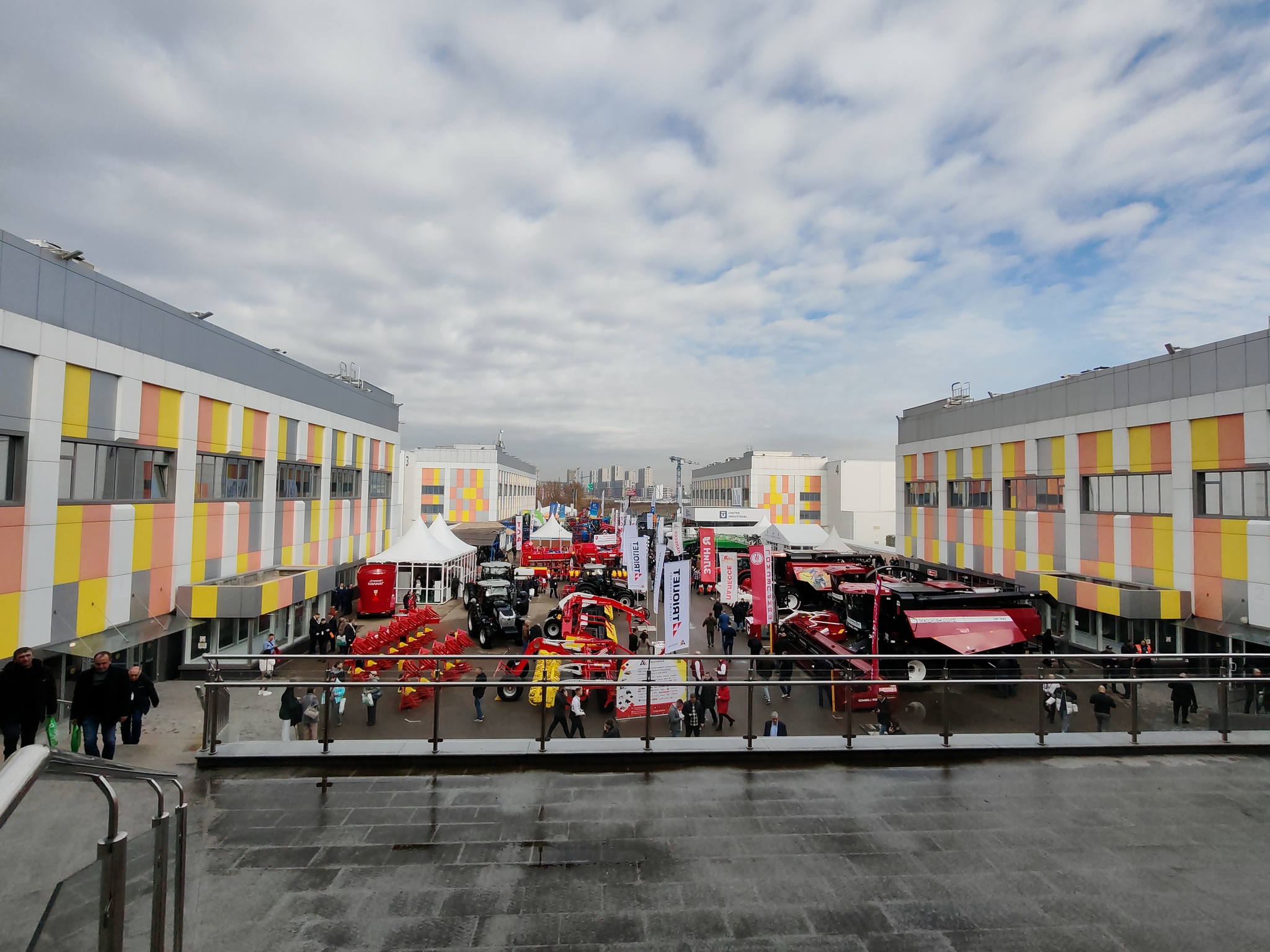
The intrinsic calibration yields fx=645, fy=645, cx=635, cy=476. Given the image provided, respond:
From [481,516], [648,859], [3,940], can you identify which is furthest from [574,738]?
[481,516]

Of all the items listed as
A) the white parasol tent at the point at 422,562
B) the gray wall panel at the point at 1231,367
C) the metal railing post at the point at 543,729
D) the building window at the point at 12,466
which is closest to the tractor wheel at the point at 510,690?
the metal railing post at the point at 543,729

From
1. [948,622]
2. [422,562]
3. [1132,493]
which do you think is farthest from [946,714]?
[422,562]

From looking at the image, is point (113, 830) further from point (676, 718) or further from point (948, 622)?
point (948, 622)

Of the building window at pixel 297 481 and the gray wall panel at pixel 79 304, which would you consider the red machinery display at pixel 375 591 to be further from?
the gray wall panel at pixel 79 304

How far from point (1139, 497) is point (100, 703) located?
25524 millimetres

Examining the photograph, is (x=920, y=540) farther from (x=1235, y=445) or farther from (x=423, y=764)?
(x=423, y=764)

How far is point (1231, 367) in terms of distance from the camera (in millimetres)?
17281

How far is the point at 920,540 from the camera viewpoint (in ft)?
109

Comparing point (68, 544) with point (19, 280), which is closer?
point (19, 280)

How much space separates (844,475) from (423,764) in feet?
212

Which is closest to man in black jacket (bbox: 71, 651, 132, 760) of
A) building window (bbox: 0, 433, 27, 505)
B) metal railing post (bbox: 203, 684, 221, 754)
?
metal railing post (bbox: 203, 684, 221, 754)

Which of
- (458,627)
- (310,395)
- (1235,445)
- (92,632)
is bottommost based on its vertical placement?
(458,627)

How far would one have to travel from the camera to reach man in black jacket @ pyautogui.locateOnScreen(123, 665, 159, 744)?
7730 mm

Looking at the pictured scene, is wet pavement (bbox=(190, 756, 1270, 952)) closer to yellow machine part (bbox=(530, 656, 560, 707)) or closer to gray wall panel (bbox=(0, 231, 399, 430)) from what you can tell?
yellow machine part (bbox=(530, 656, 560, 707))
